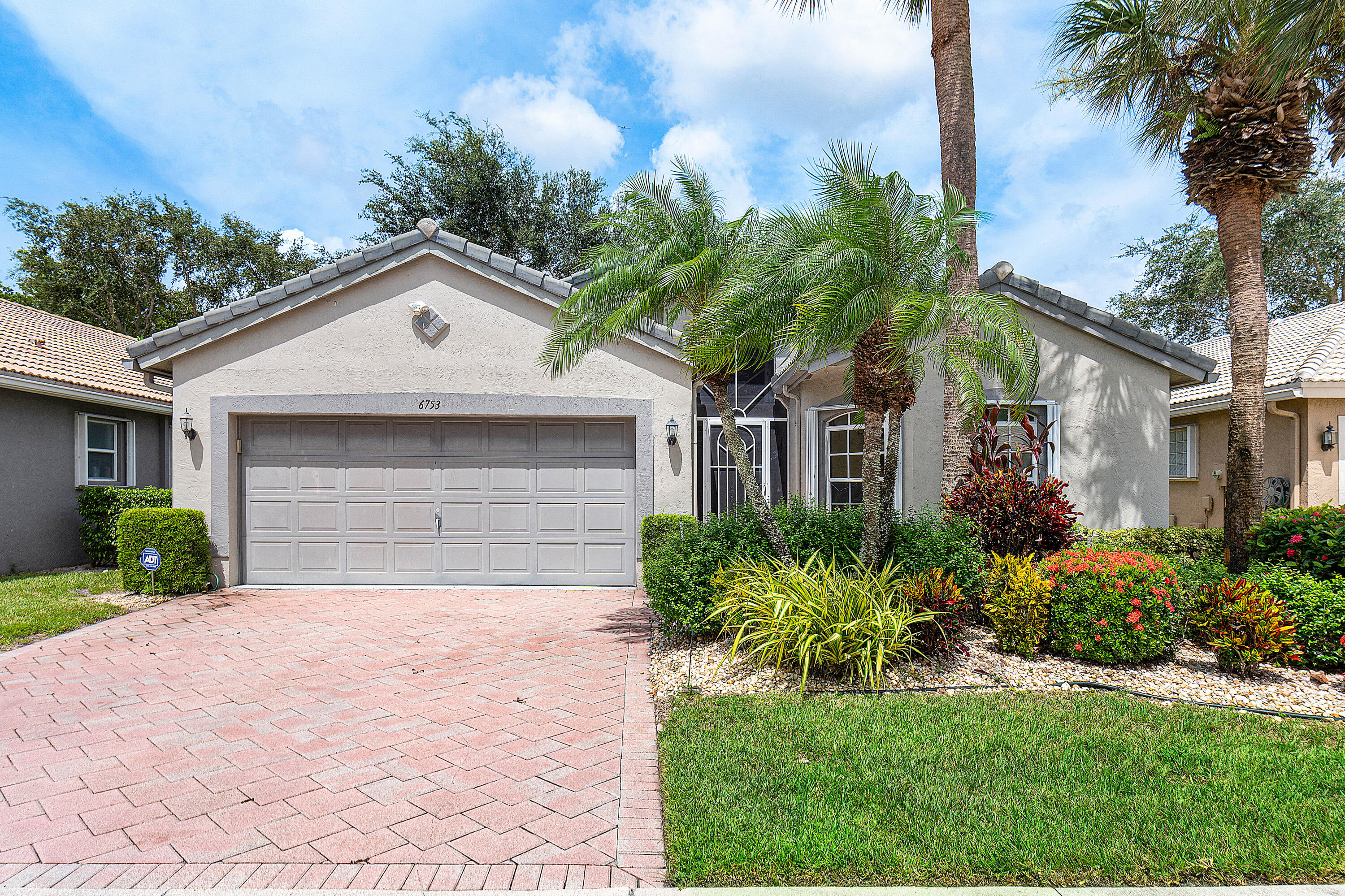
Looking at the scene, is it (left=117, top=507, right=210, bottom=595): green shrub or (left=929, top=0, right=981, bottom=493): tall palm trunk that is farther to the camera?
(left=117, top=507, right=210, bottom=595): green shrub

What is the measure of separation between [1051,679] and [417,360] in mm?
8813

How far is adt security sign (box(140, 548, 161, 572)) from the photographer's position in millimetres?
9156

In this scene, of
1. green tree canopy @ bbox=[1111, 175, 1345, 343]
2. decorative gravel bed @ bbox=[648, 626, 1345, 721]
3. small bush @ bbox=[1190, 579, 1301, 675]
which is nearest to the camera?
decorative gravel bed @ bbox=[648, 626, 1345, 721]

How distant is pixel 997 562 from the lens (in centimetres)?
689

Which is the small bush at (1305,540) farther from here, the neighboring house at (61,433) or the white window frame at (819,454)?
the neighboring house at (61,433)

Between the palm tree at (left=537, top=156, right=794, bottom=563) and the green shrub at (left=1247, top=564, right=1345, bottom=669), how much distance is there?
4.30 meters

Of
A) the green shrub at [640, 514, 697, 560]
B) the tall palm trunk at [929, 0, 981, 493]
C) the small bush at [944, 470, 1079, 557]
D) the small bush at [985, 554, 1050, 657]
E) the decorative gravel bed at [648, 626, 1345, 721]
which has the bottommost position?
the decorative gravel bed at [648, 626, 1345, 721]

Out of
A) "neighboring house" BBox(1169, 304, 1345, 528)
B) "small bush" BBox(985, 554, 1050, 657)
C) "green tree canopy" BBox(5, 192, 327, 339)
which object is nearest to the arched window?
"small bush" BBox(985, 554, 1050, 657)

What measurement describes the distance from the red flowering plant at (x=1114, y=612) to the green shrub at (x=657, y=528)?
4.51 meters

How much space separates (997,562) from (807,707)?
10.0 feet

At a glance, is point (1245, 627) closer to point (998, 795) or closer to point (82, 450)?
point (998, 795)

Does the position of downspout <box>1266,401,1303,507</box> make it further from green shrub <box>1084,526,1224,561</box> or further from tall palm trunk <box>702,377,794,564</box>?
tall palm trunk <box>702,377,794,564</box>

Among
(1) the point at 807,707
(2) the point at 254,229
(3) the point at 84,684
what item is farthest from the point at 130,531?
(2) the point at 254,229

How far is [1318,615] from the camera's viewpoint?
576cm
